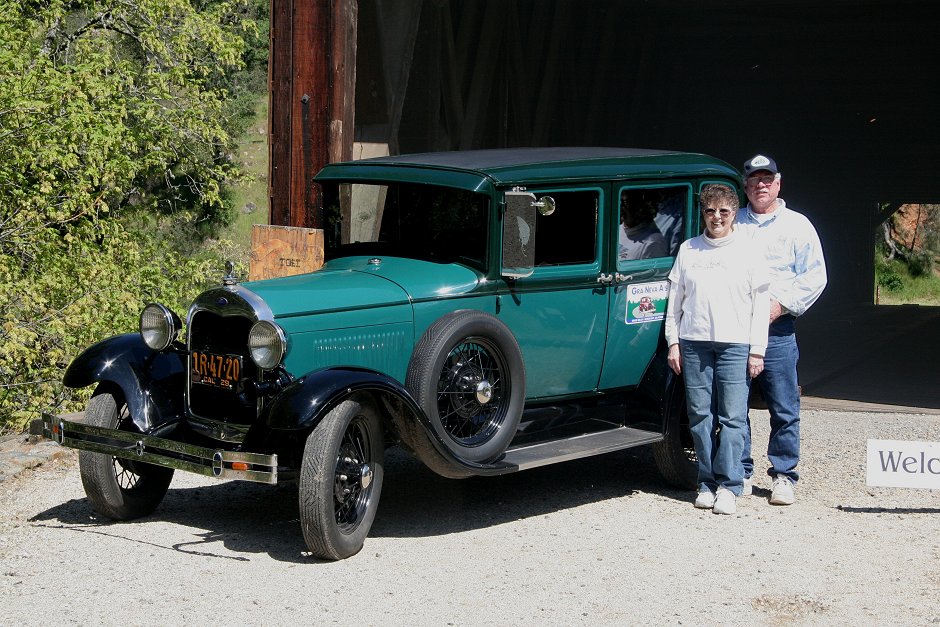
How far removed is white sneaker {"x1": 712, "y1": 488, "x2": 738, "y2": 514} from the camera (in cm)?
626

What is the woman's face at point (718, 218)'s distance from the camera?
20.1 feet

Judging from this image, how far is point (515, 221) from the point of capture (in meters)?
5.89

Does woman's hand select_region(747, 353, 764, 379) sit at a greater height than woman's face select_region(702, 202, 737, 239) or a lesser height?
lesser

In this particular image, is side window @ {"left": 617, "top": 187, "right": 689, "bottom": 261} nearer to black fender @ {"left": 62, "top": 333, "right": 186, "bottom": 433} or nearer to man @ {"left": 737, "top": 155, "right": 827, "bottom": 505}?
man @ {"left": 737, "top": 155, "right": 827, "bottom": 505}

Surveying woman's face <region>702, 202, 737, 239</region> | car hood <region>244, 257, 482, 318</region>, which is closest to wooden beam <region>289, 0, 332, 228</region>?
car hood <region>244, 257, 482, 318</region>

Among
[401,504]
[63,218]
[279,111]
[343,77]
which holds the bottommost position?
[401,504]

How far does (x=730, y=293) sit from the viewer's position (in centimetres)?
612

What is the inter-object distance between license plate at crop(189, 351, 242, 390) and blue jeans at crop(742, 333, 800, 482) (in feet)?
9.63

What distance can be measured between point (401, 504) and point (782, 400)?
7.53 ft

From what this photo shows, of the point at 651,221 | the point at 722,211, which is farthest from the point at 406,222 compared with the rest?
the point at 722,211

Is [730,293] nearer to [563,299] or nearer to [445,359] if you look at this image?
[563,299]

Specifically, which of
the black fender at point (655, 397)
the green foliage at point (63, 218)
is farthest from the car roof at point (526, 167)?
the green foliage at point (63, 218)

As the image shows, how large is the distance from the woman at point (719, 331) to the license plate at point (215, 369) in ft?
8.03

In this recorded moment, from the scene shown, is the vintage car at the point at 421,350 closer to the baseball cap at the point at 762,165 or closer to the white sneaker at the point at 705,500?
the white sneaker at the point at 705,500
